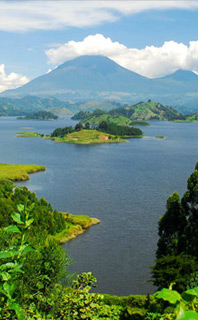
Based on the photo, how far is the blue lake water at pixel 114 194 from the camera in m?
42.4

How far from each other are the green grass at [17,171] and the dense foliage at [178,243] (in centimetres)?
5969

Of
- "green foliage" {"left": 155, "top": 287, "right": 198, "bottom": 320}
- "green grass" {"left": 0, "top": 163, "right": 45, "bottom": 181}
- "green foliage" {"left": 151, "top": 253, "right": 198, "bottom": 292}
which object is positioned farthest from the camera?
"green grass" {"left": 0, "top": 163, "right": 45, "bottom": 181}

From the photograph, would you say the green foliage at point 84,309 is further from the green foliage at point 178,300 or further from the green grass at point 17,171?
the green grass at point 17,171

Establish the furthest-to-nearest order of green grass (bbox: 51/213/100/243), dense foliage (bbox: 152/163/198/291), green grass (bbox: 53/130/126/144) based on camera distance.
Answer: green grass (bbox: 53/130/126/144)
green grass (bbox: 51/213/100/243)
dense foliage (bbox: 152/163/198/291)

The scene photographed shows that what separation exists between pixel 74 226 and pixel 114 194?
21.3 metres

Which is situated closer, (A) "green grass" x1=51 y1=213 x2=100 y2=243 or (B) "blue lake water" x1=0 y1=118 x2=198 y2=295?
(B) "blue lake water" x1=0 y1=118 x2=198 y2=295

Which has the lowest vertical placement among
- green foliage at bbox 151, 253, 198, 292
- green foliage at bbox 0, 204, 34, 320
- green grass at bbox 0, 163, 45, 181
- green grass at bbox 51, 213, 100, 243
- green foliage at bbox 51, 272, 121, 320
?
green grass at bbox 51, 213, 100, 243

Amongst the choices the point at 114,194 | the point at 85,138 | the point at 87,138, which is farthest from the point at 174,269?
the point at 87,138

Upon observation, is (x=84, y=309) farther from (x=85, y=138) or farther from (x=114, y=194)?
(x=85, y=138)

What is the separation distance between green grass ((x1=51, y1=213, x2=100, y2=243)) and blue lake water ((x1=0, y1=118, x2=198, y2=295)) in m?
1.31

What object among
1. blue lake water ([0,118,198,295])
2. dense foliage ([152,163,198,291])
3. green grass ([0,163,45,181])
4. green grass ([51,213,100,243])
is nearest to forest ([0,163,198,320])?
dense foliage ([152,163,198,291])

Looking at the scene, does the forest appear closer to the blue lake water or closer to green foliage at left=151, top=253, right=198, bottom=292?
green foliage at left=151, top=253, right=198, bottom=292

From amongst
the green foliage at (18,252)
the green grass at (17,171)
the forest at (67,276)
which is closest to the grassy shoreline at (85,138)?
the green grass at (17,171)

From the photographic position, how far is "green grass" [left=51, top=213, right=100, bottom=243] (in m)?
52.4
